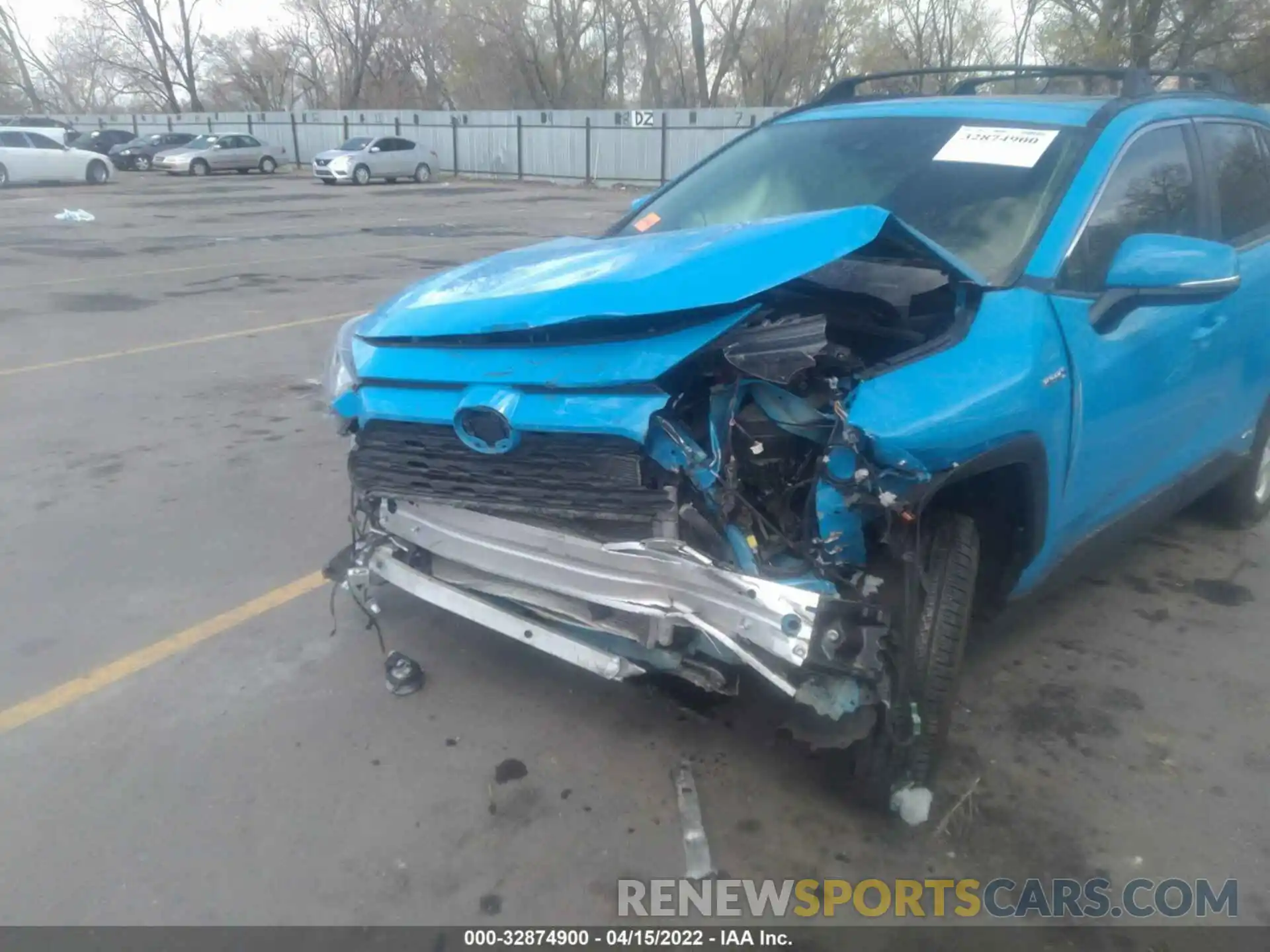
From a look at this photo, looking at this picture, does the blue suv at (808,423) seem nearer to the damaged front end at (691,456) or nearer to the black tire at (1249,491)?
the damaged front end at (691,456)

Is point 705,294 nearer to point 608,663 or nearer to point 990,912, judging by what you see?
point 608,663

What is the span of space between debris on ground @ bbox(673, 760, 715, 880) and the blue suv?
13.5 inches

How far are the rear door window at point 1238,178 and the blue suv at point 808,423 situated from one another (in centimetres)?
65

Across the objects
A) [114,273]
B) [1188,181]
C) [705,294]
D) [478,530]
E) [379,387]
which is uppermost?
[1188,181]

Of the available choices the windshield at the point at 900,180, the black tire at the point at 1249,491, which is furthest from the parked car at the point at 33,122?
the black tire at the point at 1249,491

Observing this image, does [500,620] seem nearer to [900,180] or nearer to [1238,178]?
[900,180]

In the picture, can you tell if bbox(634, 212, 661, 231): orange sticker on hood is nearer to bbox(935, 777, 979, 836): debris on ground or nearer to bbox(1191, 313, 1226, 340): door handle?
bbox(1191, 313, 1226, 340): door handle

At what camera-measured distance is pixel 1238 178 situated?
4.28m

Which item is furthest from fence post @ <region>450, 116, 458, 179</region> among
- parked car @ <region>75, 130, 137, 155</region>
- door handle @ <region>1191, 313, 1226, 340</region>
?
door handle @ <region>1191, 313, 1226, 340</region>

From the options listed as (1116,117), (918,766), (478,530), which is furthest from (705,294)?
(1116,117)

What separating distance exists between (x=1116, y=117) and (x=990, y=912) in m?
2.63

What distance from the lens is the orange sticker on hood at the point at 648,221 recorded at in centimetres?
416

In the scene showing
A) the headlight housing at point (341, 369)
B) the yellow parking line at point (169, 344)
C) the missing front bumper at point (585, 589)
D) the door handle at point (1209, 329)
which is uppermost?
the door handle at point (1209, 329)

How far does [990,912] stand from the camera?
254 cm
